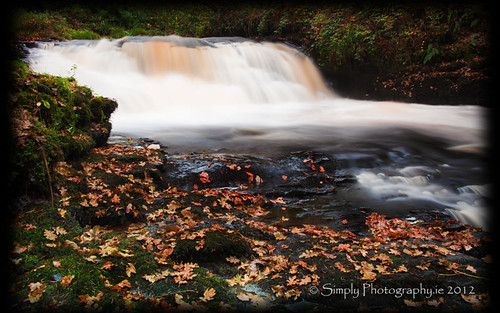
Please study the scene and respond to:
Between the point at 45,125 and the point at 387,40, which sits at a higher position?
the point at 387,40

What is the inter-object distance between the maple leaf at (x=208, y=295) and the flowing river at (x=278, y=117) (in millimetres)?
3541

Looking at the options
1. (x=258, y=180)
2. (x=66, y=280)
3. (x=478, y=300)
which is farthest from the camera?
(x=258, y=180)

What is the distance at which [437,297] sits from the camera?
269 cm

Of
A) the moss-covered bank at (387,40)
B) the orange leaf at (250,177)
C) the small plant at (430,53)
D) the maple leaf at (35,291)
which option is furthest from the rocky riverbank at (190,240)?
the small plant at (430,53)

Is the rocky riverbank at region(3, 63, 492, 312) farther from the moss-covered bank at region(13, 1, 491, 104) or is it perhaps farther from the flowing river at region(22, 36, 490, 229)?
the moss-covered bank at region(13, 1, 491, 104)

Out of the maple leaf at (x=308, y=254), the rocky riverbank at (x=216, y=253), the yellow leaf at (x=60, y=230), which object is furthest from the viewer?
the maple leaf at (x=308, y=254)

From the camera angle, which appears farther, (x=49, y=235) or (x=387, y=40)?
(x=387, y=40)

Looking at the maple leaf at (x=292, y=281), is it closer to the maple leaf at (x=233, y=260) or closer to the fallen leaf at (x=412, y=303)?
the maple leaf at (x=233, y=260)

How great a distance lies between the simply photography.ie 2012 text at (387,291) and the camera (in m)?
2.73

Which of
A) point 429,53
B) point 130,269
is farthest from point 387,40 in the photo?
point 130,269

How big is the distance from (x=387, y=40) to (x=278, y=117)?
6860 millimetres

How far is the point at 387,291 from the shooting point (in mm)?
2770

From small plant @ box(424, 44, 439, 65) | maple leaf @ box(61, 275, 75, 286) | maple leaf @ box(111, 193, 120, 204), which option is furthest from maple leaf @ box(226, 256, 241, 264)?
small plant @ box(424, 44, 439, 65)

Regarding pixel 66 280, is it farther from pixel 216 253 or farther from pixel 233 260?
pixel 233 260
